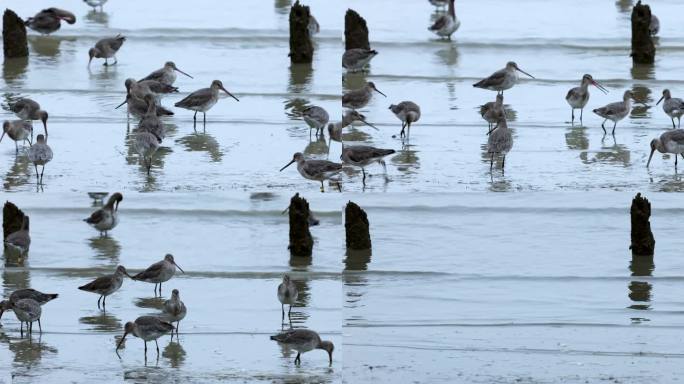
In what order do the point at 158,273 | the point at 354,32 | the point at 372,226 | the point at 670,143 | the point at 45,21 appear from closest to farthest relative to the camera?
1. the point at 158,273
2. the point at 372,226
3. the point at 670,143
4. the point at 354,32
5. the point at 45,21

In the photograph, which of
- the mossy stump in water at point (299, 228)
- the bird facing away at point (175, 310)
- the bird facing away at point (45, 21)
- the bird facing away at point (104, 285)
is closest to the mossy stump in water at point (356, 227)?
the mossy stump in water at point (299, 228)

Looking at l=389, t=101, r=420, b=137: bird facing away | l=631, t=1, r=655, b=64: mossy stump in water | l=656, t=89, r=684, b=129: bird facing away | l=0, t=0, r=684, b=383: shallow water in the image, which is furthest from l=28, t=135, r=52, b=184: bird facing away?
l=631, t=1, r=655, b=64: mossy stump in water

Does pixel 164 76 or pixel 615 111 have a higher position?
pixel 164 76

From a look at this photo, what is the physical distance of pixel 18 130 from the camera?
1673cm

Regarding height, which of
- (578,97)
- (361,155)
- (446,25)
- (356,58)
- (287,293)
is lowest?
(287,293)

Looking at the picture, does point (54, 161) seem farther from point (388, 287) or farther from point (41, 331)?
point (388, 287)

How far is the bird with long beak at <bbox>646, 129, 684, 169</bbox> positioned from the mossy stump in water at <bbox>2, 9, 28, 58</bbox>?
9.86 meters

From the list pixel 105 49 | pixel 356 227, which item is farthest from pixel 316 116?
pixel 105 49

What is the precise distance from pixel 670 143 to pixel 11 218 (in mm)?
7571

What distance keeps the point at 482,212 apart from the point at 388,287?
2721 mm

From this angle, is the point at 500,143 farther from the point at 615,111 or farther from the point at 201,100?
the point at 201,100

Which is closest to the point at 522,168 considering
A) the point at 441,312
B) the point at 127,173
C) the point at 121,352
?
the point at 441,312

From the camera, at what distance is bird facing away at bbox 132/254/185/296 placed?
14609 millimetres

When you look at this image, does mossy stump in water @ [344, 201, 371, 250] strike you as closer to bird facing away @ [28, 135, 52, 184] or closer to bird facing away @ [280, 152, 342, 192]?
bird facing away @ [280, 152, 342, 192]
